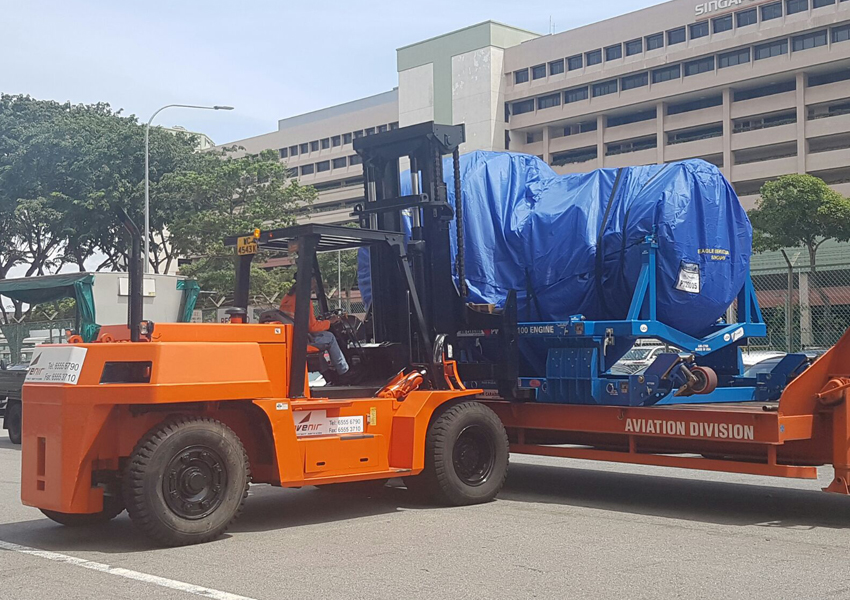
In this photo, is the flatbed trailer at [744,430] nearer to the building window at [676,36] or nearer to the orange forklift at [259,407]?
the orange forklift at [259,407]

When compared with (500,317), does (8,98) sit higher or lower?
higher

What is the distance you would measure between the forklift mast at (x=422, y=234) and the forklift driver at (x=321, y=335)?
0.89 metres

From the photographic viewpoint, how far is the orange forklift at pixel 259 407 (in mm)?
7734

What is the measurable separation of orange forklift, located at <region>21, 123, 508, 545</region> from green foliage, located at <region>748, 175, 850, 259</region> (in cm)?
2654

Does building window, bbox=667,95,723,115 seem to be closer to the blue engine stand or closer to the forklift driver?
the blue engine stand

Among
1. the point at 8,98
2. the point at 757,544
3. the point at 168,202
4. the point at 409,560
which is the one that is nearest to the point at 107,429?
the point at 409,560

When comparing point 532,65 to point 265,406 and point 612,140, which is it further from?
point 265,406

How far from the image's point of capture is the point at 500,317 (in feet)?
34.8

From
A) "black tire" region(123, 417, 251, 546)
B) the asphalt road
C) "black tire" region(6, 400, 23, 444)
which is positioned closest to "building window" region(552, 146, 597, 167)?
"black tire" region(6, 400, 23, 444)

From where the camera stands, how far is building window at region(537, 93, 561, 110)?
228 feet

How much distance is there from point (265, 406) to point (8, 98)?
1567 inches

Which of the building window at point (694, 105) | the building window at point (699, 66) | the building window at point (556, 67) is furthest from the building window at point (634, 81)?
Answer: the building window at point (556, 67)

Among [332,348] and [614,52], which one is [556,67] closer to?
[614,52]

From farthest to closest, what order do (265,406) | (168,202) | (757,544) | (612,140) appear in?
(612,140)
(168,202)
(265,406)
(757,544)
